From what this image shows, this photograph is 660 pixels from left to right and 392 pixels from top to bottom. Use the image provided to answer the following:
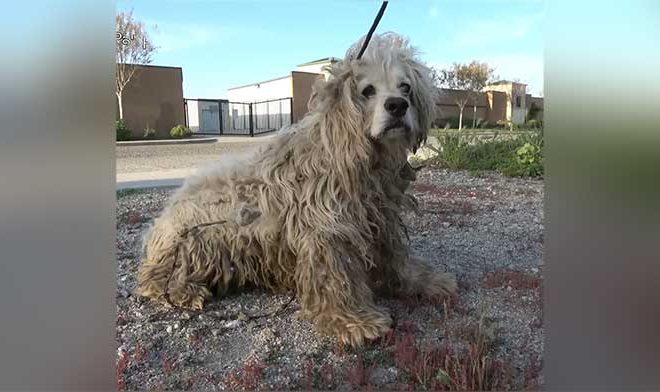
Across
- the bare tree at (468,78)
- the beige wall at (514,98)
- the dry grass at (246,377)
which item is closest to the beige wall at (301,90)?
the bare tree at (468,78)

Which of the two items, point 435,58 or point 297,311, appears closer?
point 435,58

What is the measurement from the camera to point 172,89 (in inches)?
52.2

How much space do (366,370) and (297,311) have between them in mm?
367

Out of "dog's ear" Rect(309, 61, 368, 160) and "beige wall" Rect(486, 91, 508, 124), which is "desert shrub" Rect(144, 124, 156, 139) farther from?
"beige wall" Rect(486, 91, 508, 124)

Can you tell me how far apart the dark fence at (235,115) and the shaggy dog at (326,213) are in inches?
3.3

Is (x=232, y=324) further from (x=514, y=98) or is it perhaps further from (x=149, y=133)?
(x=514, y=98)

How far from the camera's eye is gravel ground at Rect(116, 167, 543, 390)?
128cm

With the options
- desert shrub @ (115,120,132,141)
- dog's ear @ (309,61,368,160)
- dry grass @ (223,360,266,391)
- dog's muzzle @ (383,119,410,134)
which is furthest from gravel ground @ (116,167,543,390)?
dog's ear @ (309,61,368,160)

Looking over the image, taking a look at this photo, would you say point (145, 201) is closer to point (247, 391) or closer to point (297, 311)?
point (297, 311)

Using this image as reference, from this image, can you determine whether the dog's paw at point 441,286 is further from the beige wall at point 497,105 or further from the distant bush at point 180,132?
the distant bush at point 180,132

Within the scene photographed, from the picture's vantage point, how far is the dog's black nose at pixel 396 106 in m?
1.45
